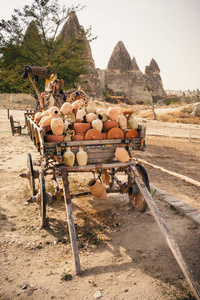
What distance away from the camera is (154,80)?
2292 inches

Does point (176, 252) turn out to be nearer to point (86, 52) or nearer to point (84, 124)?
point (84, 124)

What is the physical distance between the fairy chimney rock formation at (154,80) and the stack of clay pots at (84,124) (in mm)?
54274

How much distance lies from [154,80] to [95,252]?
60.5 m

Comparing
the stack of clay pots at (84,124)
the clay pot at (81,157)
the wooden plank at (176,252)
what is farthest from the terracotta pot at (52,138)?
the wooden plank at (176,252)

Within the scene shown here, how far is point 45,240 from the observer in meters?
3.07

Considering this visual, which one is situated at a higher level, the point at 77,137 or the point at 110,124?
the point at 110,124

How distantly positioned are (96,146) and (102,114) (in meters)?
0.52

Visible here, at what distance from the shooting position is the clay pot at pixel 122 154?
10.8 feet

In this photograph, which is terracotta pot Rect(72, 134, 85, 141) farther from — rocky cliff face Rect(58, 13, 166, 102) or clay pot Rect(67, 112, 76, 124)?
rocky cliff face Rect(58, 13, 166, 102)

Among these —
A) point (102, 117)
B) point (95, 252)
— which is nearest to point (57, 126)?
point (102, 117)

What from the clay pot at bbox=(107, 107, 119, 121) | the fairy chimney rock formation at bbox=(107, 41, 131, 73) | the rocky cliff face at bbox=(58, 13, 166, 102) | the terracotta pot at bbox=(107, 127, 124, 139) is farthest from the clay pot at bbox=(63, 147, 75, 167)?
the fairy chimney rock formation at bbox=(107, 41, 131, 73)

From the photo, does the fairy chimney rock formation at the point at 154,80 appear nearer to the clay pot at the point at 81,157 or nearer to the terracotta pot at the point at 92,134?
the terracotta pot at the point at 92,134

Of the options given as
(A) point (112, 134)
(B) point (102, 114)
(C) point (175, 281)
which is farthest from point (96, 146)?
(C) point (175, 281)

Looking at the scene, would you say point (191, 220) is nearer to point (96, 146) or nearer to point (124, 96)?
point (96, 146)
